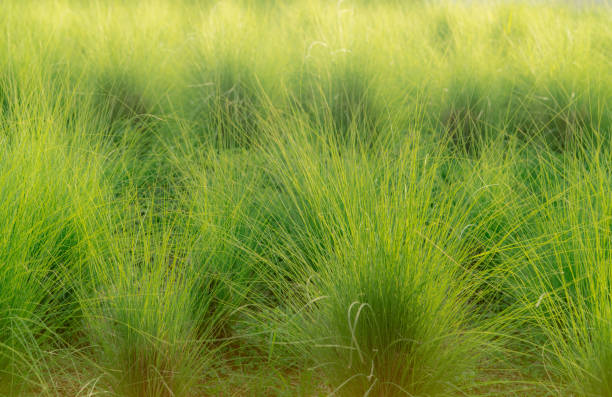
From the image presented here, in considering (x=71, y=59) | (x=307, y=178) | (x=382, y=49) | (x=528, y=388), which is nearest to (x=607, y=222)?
(x=528, y=388)

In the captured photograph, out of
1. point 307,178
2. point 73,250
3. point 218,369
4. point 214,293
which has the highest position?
point 307,178

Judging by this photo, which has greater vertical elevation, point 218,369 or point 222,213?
point 222,213

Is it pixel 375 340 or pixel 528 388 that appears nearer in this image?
pixel 375 340

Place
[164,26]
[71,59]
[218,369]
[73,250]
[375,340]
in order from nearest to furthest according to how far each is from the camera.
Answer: [375,340], [218,369], [73,250], [71,59], [164,26]

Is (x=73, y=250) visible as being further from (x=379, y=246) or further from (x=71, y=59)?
(x=71, y=59)

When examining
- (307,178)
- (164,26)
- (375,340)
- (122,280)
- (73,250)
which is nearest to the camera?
(375,340)

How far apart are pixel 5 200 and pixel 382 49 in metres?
3.08

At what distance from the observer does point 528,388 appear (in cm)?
200

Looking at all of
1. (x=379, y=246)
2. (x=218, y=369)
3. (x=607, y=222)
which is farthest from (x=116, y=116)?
(x=607, y=222)

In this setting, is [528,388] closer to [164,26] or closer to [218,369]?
[218,369]

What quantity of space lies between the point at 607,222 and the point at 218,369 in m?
1.44

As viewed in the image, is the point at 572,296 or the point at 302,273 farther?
the point at 302,273

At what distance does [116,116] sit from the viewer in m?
3.81

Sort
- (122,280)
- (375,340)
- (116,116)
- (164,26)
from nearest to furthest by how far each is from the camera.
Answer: (375,340) < (122,280) < (116,116) < (164,26)
